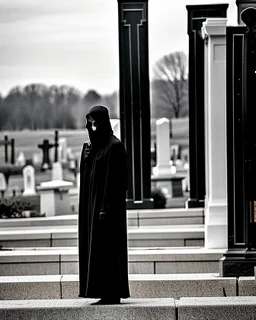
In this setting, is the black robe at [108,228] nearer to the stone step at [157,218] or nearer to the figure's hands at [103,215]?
the figure's hands at [103,215]

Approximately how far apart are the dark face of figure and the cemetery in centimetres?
145

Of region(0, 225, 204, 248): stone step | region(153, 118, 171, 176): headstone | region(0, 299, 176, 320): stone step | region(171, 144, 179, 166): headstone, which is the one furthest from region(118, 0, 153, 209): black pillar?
region(171, 144, 179, 166): headstone

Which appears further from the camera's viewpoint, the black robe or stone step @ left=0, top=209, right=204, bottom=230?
stone step @ left=0, top=209, right=204, bottom=230

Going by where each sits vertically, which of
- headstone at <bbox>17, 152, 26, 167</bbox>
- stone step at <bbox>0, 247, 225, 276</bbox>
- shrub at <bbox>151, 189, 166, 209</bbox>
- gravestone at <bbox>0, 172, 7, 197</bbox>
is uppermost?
headstone at <bbox>17, 152, 26, 167</bbox>

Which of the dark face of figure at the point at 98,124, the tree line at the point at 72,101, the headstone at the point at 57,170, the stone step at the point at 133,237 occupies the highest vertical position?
the tree line at the point at 72,101

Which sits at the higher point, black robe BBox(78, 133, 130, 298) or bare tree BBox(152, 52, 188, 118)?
bare tree BBox(152, 52, 188, 118)

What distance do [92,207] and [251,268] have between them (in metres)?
2.19

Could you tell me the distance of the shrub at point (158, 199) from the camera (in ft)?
70.6

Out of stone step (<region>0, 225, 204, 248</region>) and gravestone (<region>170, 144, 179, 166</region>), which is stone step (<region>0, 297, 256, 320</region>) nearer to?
stone step (<region>0, 225, 204, 248</region>)

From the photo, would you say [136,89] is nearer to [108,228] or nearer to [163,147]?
Result: [163,147]

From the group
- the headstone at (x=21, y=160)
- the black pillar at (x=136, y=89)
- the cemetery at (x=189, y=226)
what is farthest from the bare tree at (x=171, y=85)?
the black pillar at (x=136, y=89)

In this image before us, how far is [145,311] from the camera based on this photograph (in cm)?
1341

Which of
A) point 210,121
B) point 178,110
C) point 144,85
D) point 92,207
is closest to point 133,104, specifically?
point 144,85

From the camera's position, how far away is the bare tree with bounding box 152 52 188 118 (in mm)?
25797
